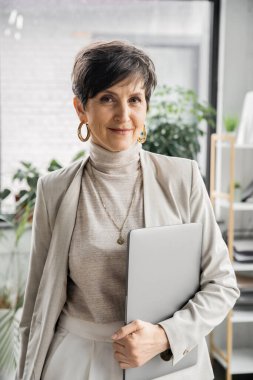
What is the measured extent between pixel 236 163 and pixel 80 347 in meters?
2.15

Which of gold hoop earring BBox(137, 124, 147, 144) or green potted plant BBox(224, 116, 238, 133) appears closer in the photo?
gold hoop earring BBox(137, 124, 147, 144)

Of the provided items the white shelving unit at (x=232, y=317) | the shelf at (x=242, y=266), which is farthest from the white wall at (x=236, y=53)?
the shelf at (x=242, y=266)

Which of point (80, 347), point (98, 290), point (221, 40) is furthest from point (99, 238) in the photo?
point (221, 40)

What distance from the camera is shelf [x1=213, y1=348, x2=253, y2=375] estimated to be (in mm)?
2811

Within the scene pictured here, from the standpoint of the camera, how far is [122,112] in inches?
45.6

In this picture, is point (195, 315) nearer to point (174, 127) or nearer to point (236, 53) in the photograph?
point (174, 127)

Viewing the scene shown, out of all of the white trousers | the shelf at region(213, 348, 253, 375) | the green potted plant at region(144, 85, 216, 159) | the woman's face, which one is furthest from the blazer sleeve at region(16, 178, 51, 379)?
the shelf at region(213, 348, 253, 375)

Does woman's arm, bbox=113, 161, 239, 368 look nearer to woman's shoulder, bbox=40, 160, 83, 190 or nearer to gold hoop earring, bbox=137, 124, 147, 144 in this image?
gold hoop earring, bbox=137, 124, 147, 144

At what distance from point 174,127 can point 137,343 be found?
185 centimetres

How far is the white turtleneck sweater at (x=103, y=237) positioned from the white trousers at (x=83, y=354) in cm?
2

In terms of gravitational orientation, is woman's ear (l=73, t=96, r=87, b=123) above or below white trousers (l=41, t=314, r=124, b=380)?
above

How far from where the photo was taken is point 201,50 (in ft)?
10.5

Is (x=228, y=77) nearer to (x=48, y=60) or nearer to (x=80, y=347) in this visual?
(x=48, y=60)

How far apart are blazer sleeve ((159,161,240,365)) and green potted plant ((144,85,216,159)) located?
1512mm
